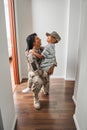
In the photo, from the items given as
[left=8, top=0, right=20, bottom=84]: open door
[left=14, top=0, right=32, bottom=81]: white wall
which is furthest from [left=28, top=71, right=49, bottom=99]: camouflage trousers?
[left=14, top=0, right=32, bottom=81]: white wall

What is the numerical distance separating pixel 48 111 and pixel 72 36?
155 centimetres

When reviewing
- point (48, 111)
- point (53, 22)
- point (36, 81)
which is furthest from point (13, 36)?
point (48, 111)

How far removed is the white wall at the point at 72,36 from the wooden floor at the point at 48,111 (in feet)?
1.32

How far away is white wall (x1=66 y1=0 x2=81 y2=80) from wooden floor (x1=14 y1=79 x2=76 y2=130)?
40 cm

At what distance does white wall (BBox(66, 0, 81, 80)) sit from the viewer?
2.77 meters

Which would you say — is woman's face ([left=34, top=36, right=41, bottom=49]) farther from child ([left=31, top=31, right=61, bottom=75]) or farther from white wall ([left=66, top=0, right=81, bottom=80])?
white wall ([left=66, top=0, right=81, bottom=80])

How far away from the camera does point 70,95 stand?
2.76 metres

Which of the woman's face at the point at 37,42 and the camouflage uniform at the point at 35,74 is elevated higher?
the woman's face at the point at 37,42

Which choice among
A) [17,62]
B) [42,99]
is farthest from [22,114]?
[17,62]

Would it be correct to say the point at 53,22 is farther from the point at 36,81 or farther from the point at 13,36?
the point at 36,81

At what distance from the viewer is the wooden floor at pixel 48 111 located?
6.75 ft

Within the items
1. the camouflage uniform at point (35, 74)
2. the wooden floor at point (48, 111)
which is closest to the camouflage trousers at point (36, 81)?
the camouflage uniform at point (35, 74)

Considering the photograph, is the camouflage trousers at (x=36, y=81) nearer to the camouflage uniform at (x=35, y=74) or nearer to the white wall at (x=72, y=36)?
the camouflage uniform at (x=35, y=74)
